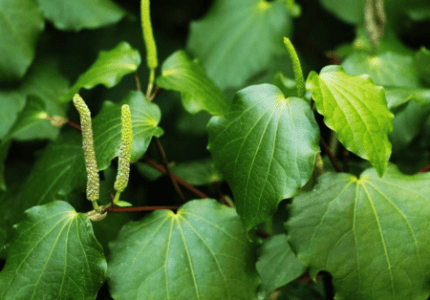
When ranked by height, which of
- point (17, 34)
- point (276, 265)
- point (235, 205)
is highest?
point (17, 34)

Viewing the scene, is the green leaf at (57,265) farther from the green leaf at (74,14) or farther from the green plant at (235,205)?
the green leaf at (74,14)

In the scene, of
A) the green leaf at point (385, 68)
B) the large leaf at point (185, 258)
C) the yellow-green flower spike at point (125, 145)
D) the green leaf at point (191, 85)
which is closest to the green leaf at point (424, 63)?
the green leaf at point (385, 68)

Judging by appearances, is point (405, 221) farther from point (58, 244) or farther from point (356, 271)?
point (58, 244)

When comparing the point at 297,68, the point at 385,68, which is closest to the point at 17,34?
the point at 297,68

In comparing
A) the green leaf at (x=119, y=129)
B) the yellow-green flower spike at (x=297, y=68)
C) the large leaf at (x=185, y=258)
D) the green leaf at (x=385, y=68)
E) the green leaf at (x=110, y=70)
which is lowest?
the large leaf at (x=185, y=258)

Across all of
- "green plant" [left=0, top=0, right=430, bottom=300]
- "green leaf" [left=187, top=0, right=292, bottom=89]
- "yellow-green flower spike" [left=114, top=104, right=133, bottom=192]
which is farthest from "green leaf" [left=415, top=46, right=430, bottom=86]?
"yellow-green flower spike" [left=114, top=104, right=133, bottom=192]

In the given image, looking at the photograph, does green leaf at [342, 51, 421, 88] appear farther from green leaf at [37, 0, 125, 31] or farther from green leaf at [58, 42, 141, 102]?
green leaf at [37, 0, 125, 31]

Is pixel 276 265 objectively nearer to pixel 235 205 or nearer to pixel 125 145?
pixel 235 205
